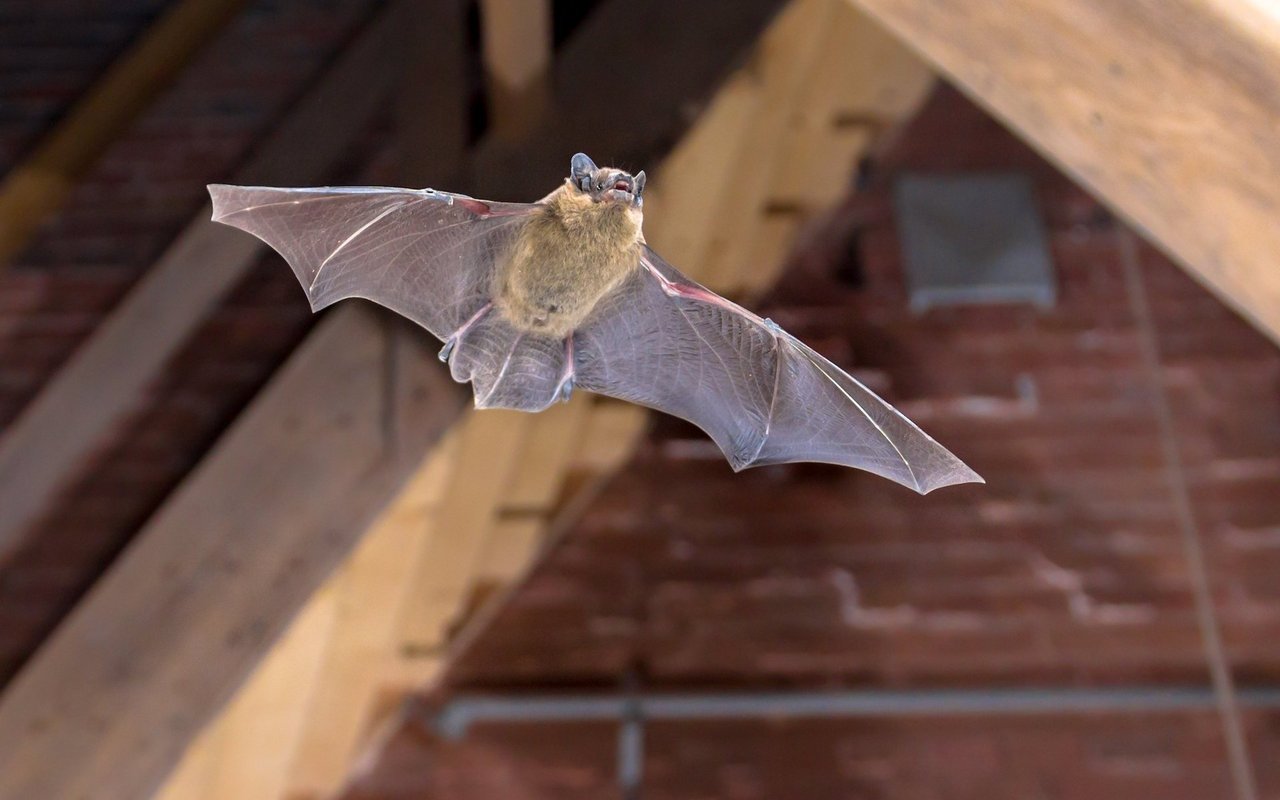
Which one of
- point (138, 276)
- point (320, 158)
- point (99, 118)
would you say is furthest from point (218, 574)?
point (99, 118)

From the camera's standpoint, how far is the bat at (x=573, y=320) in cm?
159

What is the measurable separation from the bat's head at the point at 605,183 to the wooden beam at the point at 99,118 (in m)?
2.09

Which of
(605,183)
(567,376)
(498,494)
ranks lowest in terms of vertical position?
(498,494)

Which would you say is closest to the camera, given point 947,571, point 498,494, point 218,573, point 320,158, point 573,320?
point 573,320

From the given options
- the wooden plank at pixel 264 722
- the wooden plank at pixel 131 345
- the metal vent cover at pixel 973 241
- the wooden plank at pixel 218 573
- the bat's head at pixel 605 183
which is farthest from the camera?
the metal vent cover at pixel 973 241

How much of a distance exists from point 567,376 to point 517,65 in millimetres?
776

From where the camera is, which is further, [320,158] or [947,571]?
[947,571]

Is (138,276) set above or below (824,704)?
above

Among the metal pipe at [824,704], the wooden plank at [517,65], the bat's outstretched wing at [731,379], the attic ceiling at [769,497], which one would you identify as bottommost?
the metal pipe at [824,704]

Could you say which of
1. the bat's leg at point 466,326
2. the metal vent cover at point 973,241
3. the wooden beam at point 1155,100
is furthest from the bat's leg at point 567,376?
the metal vent cover at point 973,241

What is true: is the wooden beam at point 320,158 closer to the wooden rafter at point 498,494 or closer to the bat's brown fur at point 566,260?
the wooden rafter at point 498,494

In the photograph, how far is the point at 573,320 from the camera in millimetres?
1704

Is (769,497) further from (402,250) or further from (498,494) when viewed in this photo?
(402,250)

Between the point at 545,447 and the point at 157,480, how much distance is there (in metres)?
0.99
